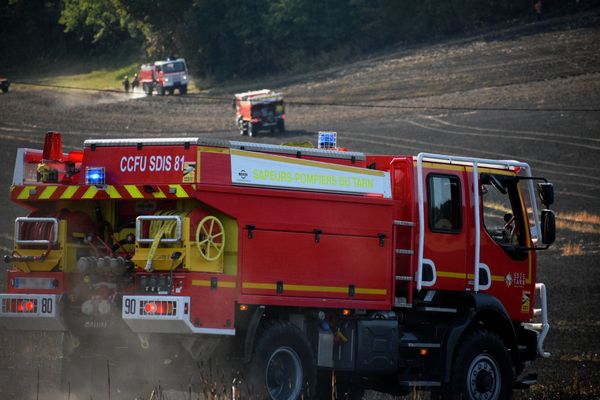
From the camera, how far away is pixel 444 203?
1505 centimetres

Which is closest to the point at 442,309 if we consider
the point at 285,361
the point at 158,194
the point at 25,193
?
the point at 285,361

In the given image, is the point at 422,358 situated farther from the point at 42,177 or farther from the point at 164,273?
the point at 42,177

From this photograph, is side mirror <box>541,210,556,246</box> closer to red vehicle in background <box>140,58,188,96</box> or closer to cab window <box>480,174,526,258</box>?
cab window <box>480,174,526,258</box>

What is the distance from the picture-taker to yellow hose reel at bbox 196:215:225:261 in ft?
41.1

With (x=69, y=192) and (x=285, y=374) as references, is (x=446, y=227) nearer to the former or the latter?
(x=285, y=374)

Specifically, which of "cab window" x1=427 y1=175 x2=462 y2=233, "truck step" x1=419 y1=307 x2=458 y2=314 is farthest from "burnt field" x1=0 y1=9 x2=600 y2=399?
"cab window" x1=427 y1=175 x2=462 y2=233

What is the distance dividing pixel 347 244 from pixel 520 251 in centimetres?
293

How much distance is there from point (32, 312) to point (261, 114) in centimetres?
4428

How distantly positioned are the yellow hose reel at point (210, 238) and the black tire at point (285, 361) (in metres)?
1.16

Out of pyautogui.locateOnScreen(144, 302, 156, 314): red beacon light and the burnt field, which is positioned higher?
the burnt field

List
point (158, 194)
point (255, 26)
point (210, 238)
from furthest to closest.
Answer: point (255, 26) < point (158, 194) < point (210, 238)

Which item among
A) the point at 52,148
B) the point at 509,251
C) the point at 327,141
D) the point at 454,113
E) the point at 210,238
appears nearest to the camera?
the point at 210,238

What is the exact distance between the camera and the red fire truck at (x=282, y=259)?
12664mm

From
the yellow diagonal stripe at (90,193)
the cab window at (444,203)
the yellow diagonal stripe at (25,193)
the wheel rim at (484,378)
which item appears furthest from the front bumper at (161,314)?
the wheel rim at (484,378)
